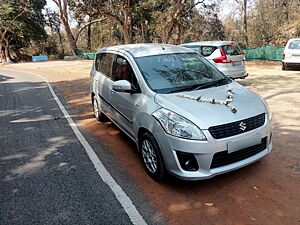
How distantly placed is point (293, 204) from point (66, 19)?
38.8 meters

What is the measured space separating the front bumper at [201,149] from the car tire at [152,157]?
12 cm

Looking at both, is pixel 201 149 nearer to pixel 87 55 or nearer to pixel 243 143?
pixel 243 143

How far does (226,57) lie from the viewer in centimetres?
878

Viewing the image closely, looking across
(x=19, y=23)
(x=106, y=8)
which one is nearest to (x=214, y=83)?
(x=106, y=8)

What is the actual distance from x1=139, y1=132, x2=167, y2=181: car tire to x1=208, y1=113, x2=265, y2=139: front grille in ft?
2.53

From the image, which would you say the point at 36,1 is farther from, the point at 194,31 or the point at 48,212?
the point at 48,212

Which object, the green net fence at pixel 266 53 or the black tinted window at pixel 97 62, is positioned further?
the green net fence at pixel 266 53

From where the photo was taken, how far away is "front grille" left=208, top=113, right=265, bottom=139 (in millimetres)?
2944

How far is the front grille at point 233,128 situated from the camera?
2944mm

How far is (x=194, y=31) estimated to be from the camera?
2917 centimetres

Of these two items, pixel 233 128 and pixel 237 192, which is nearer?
pixel 233 128

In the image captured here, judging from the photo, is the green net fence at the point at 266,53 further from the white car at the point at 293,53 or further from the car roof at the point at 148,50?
the car roof at the point at 148,50

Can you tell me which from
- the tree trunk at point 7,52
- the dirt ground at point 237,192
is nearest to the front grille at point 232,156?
the dirt ground at point 237,192

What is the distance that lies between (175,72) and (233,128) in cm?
153
